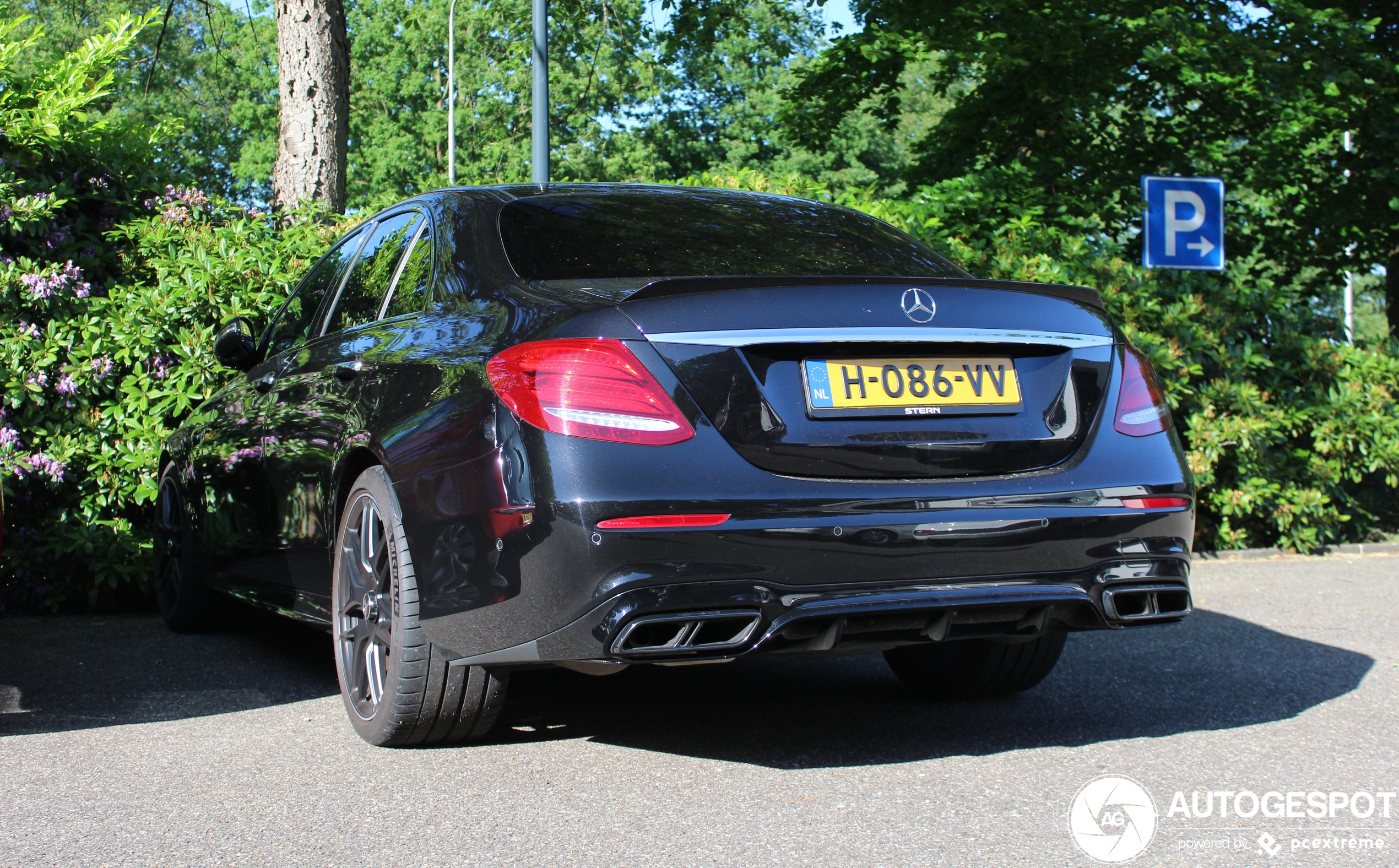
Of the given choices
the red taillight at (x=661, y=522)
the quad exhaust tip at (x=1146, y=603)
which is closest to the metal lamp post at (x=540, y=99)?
the quad exhaust tip at (x=1146, y=603)

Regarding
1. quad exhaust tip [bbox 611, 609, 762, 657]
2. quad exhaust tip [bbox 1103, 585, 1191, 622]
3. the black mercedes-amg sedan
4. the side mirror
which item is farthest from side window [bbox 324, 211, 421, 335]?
quad exhaust tip [bbox 1103, 585, 1191, 622]

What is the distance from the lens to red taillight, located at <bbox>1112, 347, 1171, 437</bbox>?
11.6 ft

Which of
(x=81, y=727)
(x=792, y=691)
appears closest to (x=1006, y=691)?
(x=792, y=691)

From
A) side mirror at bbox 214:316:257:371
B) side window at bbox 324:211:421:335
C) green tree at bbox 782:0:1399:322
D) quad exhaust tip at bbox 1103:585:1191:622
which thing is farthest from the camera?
green tree at bbox 782:0:1399:322

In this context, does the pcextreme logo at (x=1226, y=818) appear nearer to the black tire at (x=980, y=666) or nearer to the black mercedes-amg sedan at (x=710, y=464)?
the black mercedes-amg sedan at (x=710, y=464)

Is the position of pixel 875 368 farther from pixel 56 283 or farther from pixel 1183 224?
pixel 1183 224

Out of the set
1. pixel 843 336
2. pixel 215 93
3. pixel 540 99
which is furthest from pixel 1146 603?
pixel 215 93

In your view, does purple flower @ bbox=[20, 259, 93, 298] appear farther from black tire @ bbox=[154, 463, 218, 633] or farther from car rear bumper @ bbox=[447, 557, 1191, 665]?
car rear bumper @ bbox=[447, 557, 1191, 665]

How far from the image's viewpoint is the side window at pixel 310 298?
4.83 metres

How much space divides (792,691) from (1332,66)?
1010 centimetres

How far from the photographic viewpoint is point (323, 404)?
414 centimetres

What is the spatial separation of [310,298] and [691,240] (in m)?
1.74

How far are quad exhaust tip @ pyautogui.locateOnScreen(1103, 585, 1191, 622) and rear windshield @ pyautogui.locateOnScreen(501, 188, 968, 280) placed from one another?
97cm

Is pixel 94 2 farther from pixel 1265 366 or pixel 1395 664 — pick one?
pixel 1395 664
